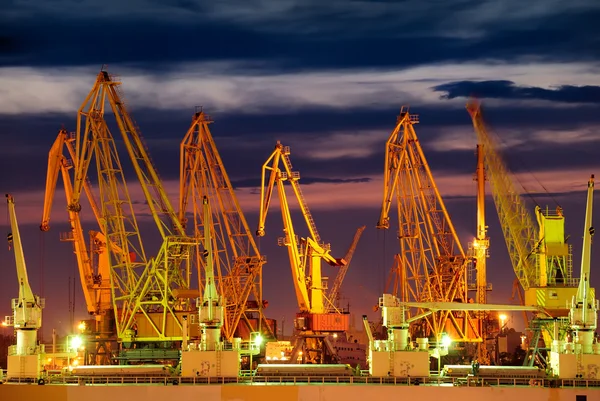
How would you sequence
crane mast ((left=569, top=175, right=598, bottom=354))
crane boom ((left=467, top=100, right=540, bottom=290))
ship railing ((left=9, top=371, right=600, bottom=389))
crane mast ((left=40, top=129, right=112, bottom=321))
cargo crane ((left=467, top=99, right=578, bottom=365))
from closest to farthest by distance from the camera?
ship railing ((left=9, top=371, right=600, bottom=389)), crane mast ((left=569, top=175, right=598, bottom=354)), cargo crane ((left=467, top=99, right=578, bottom=365)), crane boom ((left=467, top=100, right=540, bottom=290)), crane mast ((left=40, top=129, right=112, bottom=321))

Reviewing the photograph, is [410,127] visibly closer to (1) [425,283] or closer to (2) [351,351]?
(1) [425,283]

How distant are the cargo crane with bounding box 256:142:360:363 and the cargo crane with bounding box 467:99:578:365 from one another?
21.3 m

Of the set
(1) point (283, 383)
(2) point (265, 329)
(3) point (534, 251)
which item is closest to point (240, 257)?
(2) point (265, 329)

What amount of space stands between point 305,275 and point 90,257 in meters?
24.6

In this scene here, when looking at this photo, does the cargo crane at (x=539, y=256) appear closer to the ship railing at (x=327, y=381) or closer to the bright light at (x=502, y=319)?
the ship railing at (x=327, y=381)

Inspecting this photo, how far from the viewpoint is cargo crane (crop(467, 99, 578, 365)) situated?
123188 mm

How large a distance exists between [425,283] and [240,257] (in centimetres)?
2083

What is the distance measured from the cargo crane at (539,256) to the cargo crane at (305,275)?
21.3 m

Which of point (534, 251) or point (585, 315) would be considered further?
point (534, 251)

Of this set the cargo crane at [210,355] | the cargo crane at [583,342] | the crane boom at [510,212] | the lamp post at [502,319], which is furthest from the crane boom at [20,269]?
the lamp post at [502,319]

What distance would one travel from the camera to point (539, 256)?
12875 cm

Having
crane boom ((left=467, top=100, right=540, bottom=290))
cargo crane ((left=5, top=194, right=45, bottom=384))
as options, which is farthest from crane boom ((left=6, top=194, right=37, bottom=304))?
crane boom ((left=467, top=100, right=540, bottom=290))

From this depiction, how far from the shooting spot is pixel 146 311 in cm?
13775

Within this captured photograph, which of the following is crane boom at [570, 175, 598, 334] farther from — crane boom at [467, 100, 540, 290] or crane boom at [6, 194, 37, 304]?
crane boom at [6, 194, 37, 304]
